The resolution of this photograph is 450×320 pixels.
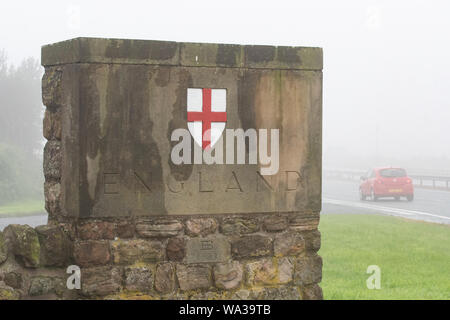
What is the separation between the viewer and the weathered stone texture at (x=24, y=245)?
5426mm

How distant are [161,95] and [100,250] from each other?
4.43ft

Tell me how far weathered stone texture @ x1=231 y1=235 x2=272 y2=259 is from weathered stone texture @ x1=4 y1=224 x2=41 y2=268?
1.61m

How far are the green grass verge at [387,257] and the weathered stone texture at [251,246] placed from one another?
3409 millimetres

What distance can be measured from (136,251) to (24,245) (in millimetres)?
886

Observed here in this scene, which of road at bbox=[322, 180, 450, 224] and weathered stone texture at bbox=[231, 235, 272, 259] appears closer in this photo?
weathered stone texture at bbox=[231, 235, 272, 259]

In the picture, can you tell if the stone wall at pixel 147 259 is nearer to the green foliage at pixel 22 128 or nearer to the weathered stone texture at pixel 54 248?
the weathered stone texture at pixel 54 248

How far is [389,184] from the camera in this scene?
27.3 m

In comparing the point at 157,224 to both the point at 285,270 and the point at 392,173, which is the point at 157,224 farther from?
the point at 392,173

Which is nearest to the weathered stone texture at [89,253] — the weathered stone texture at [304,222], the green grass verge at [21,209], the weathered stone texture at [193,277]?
the weathered stone texture at [193,277]

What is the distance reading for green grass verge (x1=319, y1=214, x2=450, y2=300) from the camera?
9633mm

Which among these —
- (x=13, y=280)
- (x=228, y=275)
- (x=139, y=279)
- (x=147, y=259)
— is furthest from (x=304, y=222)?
(x=13, y=280)

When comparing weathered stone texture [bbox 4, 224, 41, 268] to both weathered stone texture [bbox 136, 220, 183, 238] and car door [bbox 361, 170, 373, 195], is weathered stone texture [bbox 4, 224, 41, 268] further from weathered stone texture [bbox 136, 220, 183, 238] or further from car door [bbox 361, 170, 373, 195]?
car door [bbox 361, 170, 373, 195]

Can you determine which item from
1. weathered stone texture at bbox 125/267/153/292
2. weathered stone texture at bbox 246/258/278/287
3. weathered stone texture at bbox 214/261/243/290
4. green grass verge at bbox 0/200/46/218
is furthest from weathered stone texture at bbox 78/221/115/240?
green grass verge at bbox 0/200/46/218
